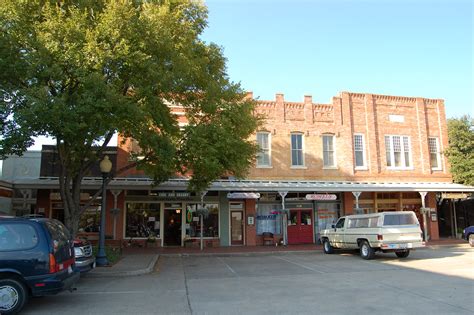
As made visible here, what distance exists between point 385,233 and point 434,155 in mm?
14749

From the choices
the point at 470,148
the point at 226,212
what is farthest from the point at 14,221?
the point at 470,148

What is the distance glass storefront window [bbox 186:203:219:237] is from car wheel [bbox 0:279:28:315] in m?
16.5

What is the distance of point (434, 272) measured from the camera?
13.3 m

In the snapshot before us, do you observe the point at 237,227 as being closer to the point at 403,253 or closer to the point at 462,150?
the point at 403,253

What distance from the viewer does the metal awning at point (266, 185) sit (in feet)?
71.4

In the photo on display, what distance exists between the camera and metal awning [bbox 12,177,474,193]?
857 inches

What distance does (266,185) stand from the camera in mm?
23609

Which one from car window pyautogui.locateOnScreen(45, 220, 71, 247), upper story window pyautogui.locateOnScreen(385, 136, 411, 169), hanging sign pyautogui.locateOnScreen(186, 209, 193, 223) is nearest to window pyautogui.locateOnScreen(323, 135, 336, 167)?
upper story window pyautogui.locateOnScreen(385, 136, 411, 169)

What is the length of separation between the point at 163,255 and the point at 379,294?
12847 millimetres

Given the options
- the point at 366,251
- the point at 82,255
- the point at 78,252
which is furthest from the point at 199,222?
the point at 78,252

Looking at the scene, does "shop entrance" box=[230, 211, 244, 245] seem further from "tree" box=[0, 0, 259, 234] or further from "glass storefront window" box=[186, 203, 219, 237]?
"tree" box=[0, 0, 259, 234]

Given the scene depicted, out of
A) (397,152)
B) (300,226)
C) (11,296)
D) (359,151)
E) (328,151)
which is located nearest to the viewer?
(11,296)

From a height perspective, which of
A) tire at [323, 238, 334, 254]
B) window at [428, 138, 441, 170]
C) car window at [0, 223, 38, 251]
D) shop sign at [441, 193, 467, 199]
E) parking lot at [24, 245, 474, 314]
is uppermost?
window at [428, 138, 441, 170]

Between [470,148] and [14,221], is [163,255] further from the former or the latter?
[470,148]
